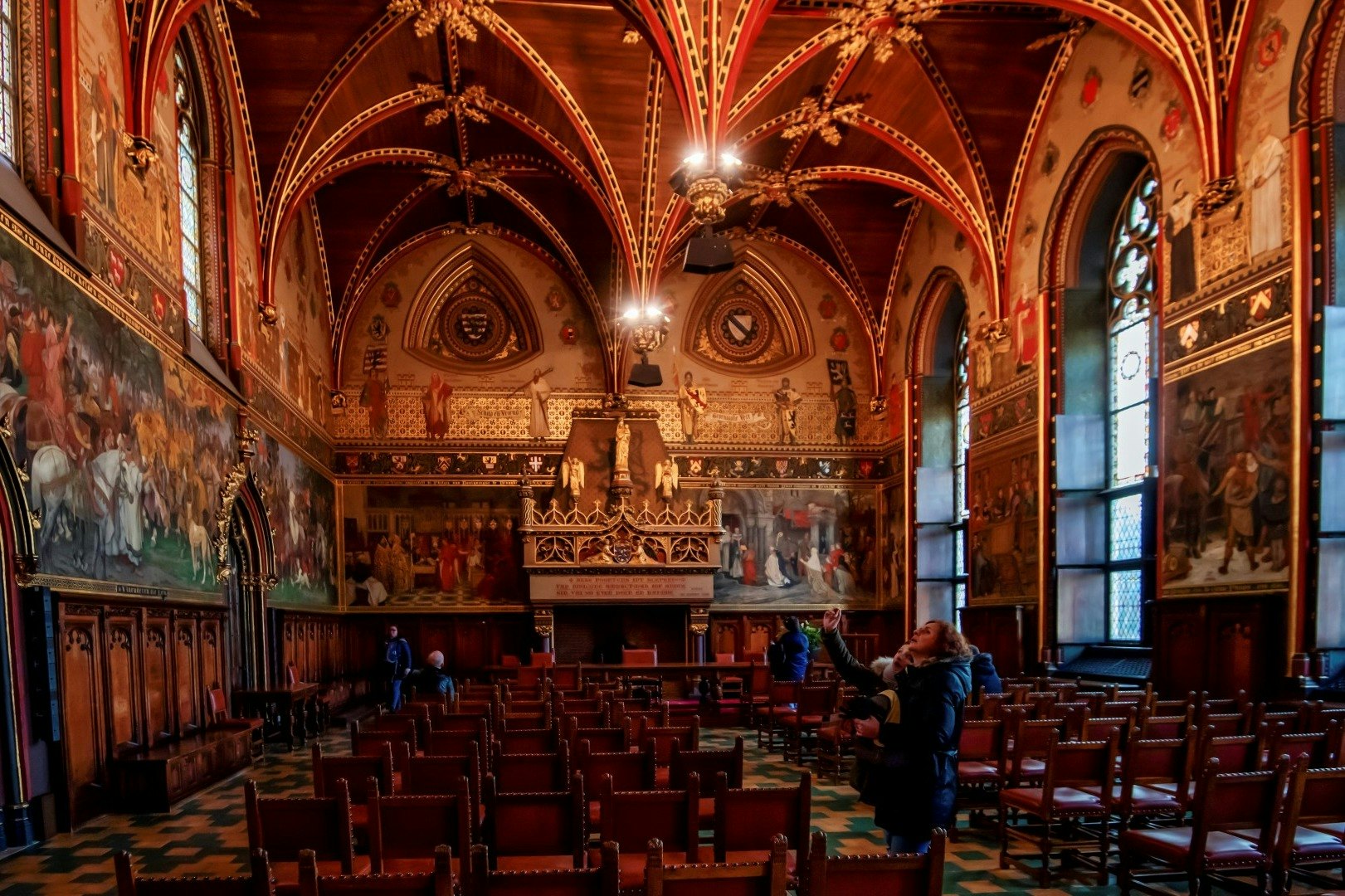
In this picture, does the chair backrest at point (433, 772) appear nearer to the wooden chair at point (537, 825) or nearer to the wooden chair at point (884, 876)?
the wooden chair at point (537, 825)

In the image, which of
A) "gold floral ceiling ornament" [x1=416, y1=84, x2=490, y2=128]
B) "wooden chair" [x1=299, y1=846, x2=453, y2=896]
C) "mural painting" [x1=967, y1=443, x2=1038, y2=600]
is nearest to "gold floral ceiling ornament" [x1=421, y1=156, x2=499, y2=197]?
"gold floral ceiling ornament" [x1=416, y1=84, x2=490, y2=128]

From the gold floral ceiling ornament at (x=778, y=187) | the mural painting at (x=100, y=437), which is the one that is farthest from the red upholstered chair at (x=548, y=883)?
the gold floral ceiling ornament at (x=778, y=187)

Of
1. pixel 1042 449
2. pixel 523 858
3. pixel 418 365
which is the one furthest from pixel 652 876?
pixel 418 365

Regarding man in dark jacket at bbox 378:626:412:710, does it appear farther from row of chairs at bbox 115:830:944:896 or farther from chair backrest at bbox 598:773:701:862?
row of chairs at bbox 115:830:944:896

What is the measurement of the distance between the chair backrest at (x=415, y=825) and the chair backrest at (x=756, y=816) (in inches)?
49.5

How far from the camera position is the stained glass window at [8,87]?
941 cm

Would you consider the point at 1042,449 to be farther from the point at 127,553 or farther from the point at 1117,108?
the point at 127,553

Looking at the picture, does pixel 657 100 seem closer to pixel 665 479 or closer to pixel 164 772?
pixel 665 479

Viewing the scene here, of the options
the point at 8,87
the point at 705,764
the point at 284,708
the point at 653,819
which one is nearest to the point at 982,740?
the point at 705,764

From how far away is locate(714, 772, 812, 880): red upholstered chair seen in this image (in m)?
4.84

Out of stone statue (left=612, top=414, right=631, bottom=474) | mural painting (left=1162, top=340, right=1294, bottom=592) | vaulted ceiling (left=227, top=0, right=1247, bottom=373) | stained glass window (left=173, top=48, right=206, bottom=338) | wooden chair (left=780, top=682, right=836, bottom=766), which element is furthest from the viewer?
stone statue (left=612, top=414, right=631, bottom=474)

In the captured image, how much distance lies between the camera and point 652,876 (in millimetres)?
3227

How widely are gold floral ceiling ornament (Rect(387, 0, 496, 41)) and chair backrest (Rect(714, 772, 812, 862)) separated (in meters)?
13.7

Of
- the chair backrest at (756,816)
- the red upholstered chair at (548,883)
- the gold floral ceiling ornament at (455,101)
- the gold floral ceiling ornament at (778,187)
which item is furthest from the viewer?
the gold floral ceiling ornament at (778,187)
